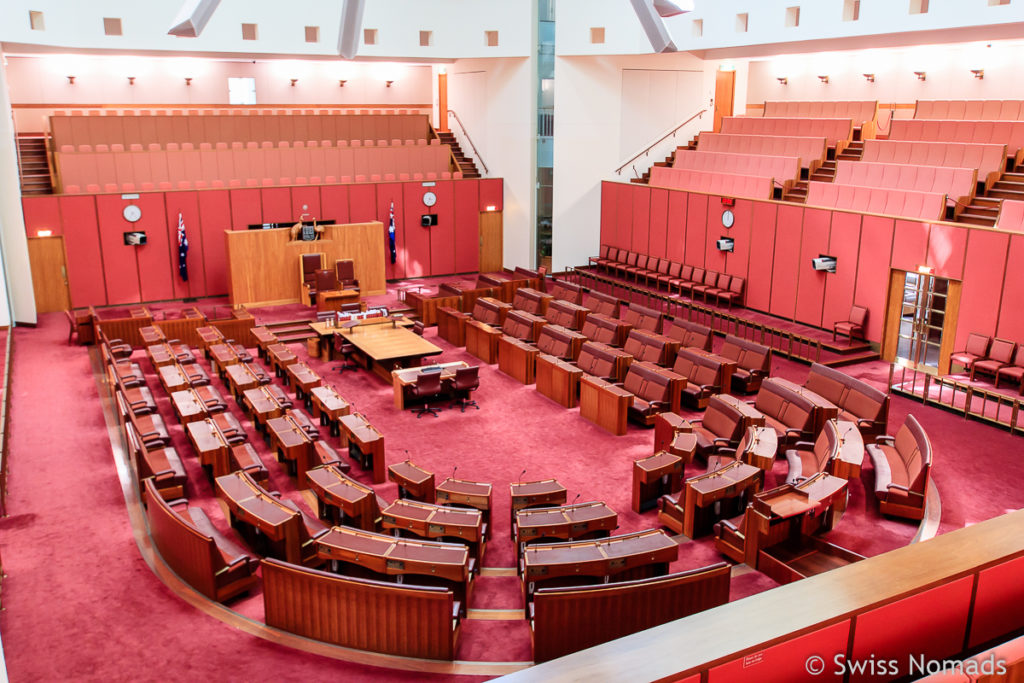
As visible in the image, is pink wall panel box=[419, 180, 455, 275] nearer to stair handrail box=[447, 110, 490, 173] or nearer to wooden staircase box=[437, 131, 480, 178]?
wooden staircase box=[437, 131, 480, 178]

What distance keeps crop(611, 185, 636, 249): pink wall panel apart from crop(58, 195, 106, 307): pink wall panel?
12.8 meters

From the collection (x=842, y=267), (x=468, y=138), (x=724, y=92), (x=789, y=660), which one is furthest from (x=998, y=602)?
(x=468, y=138)

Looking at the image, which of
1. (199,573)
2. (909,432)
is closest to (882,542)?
(909,432)

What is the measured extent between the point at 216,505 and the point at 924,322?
1209 cm

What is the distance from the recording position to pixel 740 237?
18016 mm

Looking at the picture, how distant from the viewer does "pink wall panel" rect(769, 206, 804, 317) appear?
1659 centimetres

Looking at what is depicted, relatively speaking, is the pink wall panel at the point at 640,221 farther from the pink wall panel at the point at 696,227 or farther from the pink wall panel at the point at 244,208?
the pink wall panel at the point at 244,208

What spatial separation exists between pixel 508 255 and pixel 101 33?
→ 450 inches

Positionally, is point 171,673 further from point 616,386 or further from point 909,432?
point 909,432

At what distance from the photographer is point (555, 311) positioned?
53.4 ft

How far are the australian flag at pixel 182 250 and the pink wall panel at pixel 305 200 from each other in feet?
8.97

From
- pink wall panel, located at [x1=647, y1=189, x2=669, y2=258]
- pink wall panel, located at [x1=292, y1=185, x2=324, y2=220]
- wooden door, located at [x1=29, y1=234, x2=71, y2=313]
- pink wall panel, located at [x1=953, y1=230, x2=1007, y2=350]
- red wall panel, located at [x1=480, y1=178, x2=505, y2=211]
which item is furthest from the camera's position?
red wall panel, located at [x1=480, y1=178, x2=505, y2=211]

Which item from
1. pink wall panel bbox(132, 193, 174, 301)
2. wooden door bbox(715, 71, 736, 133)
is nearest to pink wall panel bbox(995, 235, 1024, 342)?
wooden door bbox(715, 71, 736, 133)

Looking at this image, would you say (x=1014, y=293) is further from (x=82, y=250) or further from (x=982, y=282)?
(x=82, y=250)
